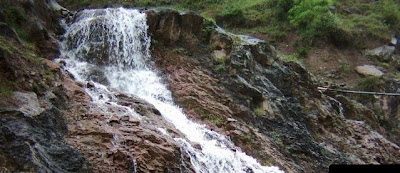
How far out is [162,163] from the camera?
7.72 meters

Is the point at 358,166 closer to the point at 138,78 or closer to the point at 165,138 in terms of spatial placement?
the point at 165,138

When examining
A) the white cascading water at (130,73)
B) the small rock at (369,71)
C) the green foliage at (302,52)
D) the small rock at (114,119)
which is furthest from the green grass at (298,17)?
the small rock at (114,119)

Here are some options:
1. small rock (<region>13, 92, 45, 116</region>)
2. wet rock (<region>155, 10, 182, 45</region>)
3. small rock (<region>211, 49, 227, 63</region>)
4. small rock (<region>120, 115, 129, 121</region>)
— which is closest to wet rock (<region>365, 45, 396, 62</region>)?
small rock (<region>211, 49, 227, 63</region>)

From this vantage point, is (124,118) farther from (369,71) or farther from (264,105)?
(369,71)

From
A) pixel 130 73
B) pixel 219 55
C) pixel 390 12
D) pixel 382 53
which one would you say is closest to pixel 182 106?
pixel 130 73

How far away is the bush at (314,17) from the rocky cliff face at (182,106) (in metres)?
6.81

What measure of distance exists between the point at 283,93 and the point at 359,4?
15.7 m

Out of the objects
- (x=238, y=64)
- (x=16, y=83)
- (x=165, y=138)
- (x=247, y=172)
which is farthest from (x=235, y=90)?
(x=16, y=83)

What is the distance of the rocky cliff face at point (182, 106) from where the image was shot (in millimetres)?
7191

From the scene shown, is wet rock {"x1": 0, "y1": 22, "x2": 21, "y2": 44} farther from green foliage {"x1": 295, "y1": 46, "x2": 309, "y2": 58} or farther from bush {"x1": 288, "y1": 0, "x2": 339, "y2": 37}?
bush {"x1": 288, "y1": 0, "x2": 339, "y2": 37}

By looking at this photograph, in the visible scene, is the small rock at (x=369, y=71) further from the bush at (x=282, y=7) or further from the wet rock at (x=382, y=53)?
the bush at (x=282, y=7)

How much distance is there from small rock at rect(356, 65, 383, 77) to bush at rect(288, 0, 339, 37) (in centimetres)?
285

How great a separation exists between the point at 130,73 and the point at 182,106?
227 cm

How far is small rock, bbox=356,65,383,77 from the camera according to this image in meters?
20.1
